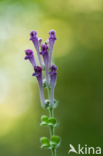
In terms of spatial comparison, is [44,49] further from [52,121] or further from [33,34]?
[52,121]

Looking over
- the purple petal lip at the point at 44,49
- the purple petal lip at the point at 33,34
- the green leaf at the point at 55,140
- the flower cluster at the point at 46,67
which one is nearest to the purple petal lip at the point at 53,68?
the flower cluster at the point at 46,67

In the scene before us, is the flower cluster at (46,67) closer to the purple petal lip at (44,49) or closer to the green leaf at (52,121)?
the purple petal lip at (44,49)

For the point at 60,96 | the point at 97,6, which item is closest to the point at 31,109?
the point at 60,96

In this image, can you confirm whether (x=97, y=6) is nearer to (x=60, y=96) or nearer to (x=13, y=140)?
(x=60, y=96)

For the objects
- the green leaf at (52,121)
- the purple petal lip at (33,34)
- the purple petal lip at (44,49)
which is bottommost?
the green leaf at (52,121)

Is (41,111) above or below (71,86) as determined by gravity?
below

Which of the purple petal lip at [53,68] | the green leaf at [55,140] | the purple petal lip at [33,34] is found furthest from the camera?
the purple petal lip at [33,34]

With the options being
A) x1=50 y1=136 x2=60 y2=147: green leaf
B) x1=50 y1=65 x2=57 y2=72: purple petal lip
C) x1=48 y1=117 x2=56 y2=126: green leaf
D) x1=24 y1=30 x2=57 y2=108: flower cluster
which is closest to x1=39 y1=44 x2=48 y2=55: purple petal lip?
x1=24 y1=30 x2=57 y2=108: flower cluster

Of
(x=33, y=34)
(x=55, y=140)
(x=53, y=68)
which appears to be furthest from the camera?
(x=33, y=34)

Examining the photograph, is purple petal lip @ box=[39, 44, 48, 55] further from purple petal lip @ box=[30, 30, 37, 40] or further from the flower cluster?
purple petal lip @ box=[30, 30, 37, 40]

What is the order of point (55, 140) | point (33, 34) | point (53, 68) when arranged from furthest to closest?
point (33, 34)
point (53, 68)
point (55, 140)

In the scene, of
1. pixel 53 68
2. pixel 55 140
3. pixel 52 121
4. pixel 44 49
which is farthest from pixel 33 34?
pixel 55 140
